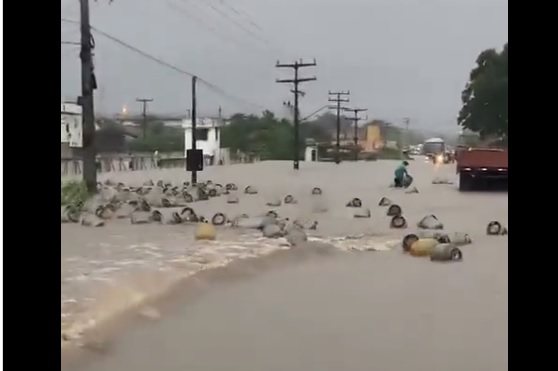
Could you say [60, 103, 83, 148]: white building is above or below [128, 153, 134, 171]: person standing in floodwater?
above

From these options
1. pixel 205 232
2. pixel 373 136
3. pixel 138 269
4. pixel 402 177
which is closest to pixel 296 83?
pixel 373 136

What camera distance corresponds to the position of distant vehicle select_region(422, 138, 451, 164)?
165 cm

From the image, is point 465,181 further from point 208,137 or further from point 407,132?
point 208,137

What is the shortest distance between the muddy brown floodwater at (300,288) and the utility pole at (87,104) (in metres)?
0.06

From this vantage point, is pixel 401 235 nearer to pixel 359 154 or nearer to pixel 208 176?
pixel 359 154

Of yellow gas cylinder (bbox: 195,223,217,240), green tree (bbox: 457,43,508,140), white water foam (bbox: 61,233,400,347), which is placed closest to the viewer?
green tree (bbox: 457,43,508,140)

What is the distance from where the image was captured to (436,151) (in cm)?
167

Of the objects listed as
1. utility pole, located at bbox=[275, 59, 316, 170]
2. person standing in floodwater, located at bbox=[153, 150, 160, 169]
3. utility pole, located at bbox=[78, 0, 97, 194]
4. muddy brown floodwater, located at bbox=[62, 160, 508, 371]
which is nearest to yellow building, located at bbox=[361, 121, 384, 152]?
muddy brown floodwater, located at bbox=[62, 160, 508, 371]

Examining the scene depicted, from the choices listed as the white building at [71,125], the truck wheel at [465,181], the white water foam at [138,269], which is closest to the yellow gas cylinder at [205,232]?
the white water foam at [138,269]

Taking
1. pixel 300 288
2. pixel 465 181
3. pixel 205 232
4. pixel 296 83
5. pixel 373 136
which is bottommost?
pixel 300 288

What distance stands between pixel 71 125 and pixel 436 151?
83cm

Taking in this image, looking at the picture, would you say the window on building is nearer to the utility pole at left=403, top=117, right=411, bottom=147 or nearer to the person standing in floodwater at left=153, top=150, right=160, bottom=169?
the person standing in floodwater at left=153, top=150, right=160, bottom=169

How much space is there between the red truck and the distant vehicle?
0.03 meters
